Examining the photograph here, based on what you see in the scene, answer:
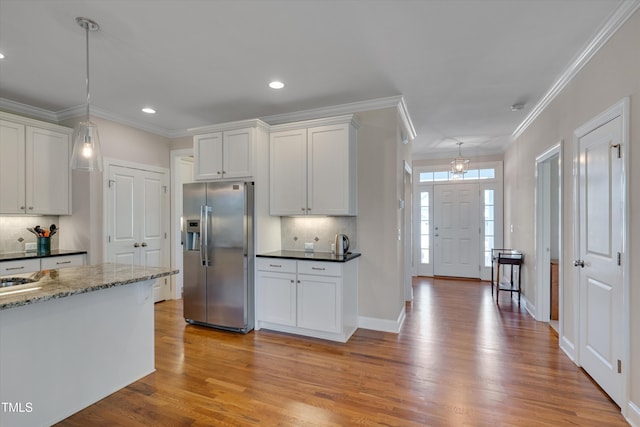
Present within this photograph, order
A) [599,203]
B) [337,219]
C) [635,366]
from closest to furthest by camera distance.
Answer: [635,366], [599,203], [337,219]

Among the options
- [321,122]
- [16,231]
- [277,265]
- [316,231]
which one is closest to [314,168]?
[321,122]

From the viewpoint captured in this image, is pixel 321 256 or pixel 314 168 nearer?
pixel 321 256

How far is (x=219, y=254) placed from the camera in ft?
12.1

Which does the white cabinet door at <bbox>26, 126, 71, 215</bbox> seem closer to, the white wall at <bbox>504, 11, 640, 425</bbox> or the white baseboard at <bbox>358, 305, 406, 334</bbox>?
the white baseboard at <bbox>358, 305, 406, 334</bbox>

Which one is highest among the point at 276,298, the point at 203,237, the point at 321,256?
the point at 203,237

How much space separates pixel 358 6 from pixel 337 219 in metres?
2.36

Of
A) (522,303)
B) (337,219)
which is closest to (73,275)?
(337,219)

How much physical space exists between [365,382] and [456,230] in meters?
5.00

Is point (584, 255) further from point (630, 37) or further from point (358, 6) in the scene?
point (358, 6)

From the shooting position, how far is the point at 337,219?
3.93m

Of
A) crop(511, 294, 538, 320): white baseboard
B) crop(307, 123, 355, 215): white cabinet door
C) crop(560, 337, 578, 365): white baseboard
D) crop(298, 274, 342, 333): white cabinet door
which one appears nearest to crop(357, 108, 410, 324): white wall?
crop(307, 123, 355, 215): white cabinet door

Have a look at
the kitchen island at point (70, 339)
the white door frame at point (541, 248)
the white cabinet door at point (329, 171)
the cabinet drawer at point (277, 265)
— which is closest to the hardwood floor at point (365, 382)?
the kitchen island at point (70, 339)

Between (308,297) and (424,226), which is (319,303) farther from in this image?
(424,226)

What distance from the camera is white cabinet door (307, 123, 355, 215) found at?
356 centimetres
